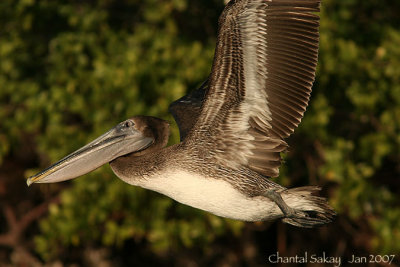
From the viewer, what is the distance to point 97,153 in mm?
4961

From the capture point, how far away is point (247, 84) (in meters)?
4.50

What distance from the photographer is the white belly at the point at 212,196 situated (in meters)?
4.56

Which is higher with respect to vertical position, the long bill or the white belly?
the long bill

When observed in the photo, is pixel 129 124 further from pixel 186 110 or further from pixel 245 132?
pixel 245 132

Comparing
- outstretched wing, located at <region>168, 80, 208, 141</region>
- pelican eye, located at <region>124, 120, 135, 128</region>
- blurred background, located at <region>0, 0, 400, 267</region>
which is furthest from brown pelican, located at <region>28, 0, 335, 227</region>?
blurred background, located at <region>0, 0, 400, 267</region>

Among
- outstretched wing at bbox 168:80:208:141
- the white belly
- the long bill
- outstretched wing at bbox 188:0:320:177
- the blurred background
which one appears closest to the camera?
outstretched wing at bbox 188:0:320:177

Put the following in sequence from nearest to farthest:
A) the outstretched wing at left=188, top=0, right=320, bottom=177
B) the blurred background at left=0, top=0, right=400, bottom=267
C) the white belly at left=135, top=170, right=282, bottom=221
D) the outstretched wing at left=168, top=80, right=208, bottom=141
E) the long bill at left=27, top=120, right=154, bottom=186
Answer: the outstretched wing at left=188, top=0, right=320, bottom=177
the white belly at left=135, top=170, right=282, bottom=221
the long bill at left=27, top=120, right=154, bottom=186
the outstretched wing at left=168, top=80, right=208, bottom=141
the blurred background at left=0, top=0, right=400, bottom=267

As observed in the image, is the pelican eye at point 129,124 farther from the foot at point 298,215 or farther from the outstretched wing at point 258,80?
the foot at point 298,215

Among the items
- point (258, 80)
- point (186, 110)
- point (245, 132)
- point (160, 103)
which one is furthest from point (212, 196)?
point (160, 103)

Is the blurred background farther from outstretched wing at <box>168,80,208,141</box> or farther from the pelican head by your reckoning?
the pelican head

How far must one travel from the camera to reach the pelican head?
191 inches


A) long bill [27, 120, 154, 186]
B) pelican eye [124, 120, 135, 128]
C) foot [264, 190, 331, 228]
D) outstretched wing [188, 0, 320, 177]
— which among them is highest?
outstretched wing [188, 0, 320, 177]

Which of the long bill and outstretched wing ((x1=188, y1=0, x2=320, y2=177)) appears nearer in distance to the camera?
outstretched wing ((x1=188, y1=0, x2=320, y2=177))

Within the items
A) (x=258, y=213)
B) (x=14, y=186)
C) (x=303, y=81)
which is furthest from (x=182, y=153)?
(x=14, y=186)
